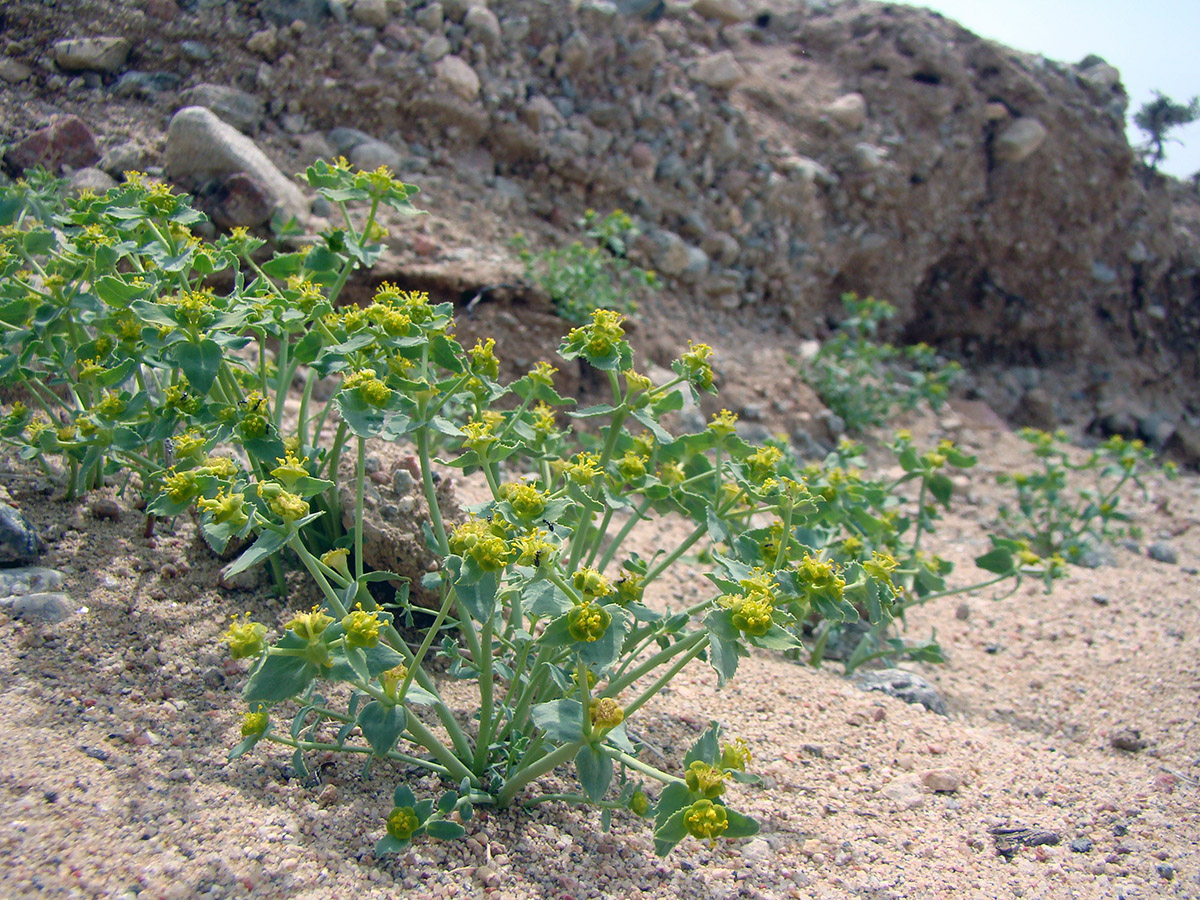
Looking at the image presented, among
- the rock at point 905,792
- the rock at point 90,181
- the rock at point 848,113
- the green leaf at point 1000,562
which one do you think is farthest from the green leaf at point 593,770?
the rock at point 848,113

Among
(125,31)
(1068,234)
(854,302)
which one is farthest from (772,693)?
(1068,234)

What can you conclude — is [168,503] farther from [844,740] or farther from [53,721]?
[844,740]

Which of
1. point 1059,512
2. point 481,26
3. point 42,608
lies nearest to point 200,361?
point 42,608

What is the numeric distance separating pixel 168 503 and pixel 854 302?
5.21m

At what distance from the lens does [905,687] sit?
2.71 meters

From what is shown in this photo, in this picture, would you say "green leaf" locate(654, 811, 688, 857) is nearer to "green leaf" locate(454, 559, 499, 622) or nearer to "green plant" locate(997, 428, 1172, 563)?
"green leaf" locate(454, 559, 499, 622)

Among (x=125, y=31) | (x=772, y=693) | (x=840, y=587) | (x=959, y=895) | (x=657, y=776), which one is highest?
(x=125, y=31)

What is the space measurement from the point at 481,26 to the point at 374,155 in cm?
128

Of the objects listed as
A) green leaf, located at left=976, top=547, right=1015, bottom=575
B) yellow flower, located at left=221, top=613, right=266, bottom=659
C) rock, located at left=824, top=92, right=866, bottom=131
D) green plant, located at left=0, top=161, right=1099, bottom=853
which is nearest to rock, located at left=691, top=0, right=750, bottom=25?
rock, located at left=824, top=92, right=866, bottom=131

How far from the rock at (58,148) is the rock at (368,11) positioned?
5.60 ft

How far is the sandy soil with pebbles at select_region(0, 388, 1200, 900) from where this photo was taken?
148 centimetres

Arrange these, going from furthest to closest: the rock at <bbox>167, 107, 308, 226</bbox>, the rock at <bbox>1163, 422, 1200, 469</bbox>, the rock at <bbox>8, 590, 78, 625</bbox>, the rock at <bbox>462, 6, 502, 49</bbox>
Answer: the rock at <bbox>1163, 422, 1200, 469</bbox>, the rock at <bbox>462, 6, 502, 49</bbox>, the rock at <bbox>167, 107, 308, 226</bbox>, the rock at <bbox>8, 590, 78, 625</bbox>

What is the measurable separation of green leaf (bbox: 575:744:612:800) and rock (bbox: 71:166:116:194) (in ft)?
10.8

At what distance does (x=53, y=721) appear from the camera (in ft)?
5.53
